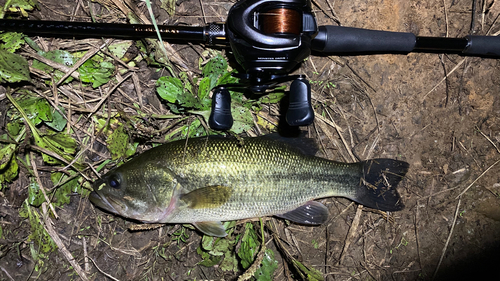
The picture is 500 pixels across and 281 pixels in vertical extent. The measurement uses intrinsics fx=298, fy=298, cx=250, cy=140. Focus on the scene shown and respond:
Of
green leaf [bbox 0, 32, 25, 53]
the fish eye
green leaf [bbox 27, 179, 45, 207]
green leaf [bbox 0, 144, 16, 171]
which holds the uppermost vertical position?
green leaf [bbox 0, 32, 25, 53]

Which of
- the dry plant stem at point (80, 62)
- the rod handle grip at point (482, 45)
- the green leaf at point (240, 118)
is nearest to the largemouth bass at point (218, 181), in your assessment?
the green leaf at point (240, 118)

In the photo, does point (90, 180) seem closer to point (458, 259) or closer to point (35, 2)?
point (35, 2)

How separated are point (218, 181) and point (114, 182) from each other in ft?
2.99

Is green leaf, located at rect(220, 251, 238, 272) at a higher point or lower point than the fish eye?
lower

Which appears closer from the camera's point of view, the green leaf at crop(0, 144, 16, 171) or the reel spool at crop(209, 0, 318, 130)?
the reel spool at crop(209, 0, 318, 130)

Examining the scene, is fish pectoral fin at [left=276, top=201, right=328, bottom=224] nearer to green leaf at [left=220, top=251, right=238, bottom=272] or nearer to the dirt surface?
the dirt surface

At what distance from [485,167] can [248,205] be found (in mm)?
2667

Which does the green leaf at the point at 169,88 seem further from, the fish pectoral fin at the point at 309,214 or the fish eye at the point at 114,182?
the fish pectoral fin at the point at 309,214

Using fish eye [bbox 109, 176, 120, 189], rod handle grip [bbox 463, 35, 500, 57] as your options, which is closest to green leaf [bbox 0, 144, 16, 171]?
fish eye [bbox 109, 176, 120, 189]

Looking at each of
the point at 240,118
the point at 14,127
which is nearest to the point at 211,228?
the point at 240,118

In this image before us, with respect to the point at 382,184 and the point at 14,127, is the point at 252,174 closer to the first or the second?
the point at 382,184

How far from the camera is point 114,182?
103 inches

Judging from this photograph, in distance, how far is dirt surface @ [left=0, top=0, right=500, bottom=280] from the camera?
312cm

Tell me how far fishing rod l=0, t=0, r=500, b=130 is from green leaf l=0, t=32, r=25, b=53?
0.26 metres
